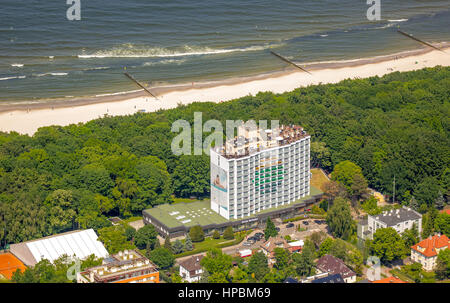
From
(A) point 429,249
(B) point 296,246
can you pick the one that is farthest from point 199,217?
(A) point 429,249

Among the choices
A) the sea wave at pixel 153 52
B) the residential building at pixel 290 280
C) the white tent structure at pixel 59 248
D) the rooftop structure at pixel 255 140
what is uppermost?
the sea wave at pixel 153 52

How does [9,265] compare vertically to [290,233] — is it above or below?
above

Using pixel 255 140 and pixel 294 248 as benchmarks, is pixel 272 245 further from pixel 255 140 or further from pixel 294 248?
pixel 255 140

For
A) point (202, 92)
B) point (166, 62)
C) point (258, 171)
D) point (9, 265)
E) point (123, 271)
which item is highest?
point (166, 62)

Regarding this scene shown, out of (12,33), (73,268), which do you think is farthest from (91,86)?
(73,268)

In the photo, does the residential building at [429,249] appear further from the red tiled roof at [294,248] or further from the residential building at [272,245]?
the residential building at [272,245]

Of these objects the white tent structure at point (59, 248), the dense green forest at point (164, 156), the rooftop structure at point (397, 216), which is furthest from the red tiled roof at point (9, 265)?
the rooftop structure at point (397, 216)
